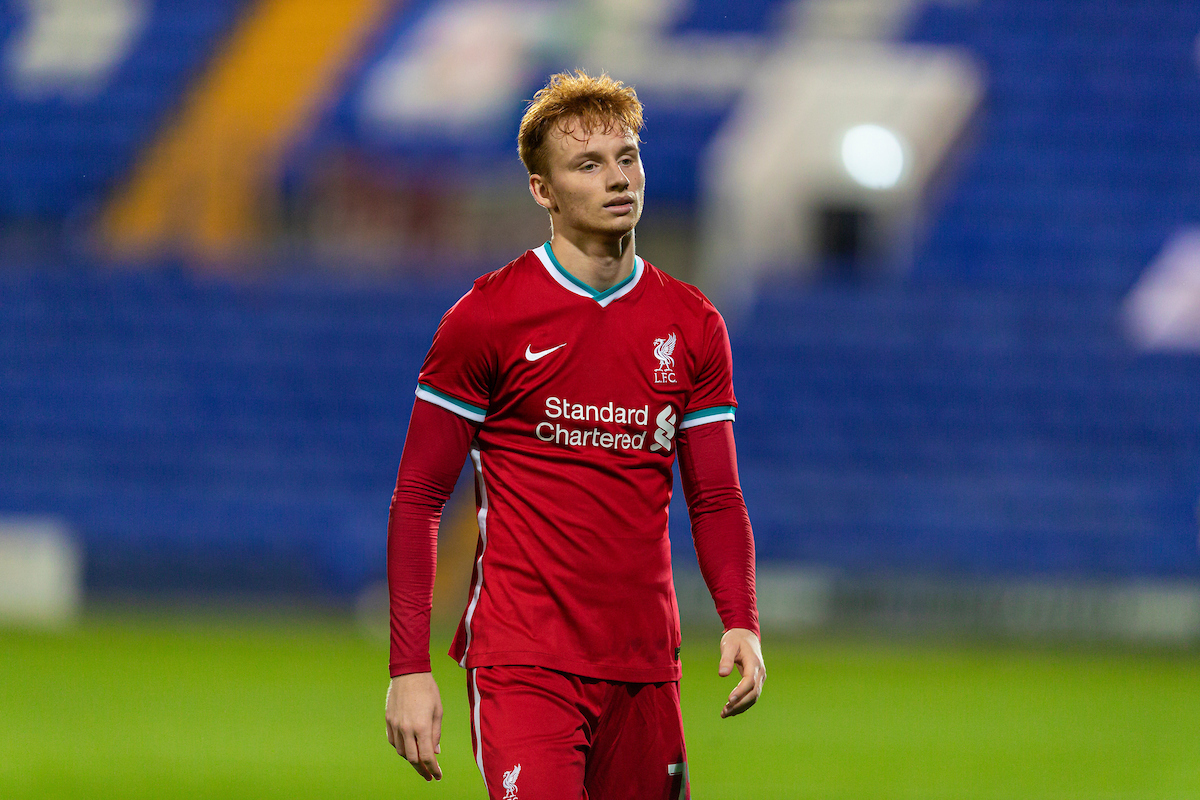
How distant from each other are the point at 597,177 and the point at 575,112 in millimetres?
135

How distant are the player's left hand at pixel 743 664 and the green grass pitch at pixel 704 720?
372cm

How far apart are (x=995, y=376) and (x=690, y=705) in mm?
5511

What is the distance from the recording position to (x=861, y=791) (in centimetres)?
703

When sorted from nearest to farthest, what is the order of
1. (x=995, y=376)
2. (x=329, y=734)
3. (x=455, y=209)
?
(x=329, y=734)
(x=995, y=376)
(x=455, y=209)

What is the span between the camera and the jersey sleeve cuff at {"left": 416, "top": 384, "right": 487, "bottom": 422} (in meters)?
3.28

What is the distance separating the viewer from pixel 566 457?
11.0ft

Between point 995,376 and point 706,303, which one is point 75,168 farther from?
point 706,303

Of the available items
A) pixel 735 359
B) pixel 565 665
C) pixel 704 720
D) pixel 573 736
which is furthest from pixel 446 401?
pixel 735 359

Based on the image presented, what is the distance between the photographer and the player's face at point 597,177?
326 cm

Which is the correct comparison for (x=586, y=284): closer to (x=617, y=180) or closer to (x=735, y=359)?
(x=617, y=180)

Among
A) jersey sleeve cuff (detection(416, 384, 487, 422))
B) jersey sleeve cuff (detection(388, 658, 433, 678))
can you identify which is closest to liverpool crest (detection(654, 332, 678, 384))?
jersey sleeve cuff (detection(416, 384, 487, 422))

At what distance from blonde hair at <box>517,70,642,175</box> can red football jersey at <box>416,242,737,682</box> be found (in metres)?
0.23

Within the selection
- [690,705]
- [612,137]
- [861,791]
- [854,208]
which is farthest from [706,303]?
[854,208]

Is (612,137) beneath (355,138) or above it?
beneath
